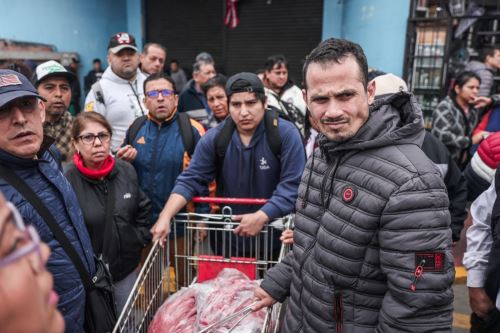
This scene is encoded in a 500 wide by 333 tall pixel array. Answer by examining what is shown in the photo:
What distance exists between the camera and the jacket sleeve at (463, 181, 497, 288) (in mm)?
2162

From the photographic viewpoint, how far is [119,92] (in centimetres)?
400

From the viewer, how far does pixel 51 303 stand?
31.1 inches

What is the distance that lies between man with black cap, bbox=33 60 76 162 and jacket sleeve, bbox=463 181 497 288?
2.98m

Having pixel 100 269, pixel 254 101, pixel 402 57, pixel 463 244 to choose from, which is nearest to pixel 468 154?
pixel 463 244

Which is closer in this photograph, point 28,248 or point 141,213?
point 28,248

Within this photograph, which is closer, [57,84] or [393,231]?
[393,231]

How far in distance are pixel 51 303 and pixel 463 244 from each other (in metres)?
5.19

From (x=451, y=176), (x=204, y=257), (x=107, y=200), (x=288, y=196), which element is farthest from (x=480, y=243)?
(x=107, y=200)

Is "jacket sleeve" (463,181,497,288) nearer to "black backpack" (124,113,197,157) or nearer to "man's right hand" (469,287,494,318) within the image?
"man's right hand" (469,287,494,318)

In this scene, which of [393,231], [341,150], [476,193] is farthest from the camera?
[476,193]

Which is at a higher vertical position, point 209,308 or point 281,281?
point 281,281

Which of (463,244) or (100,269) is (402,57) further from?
(100,269)

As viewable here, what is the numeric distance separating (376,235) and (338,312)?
35 cm

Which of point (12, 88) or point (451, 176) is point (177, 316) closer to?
point (12, 88)
